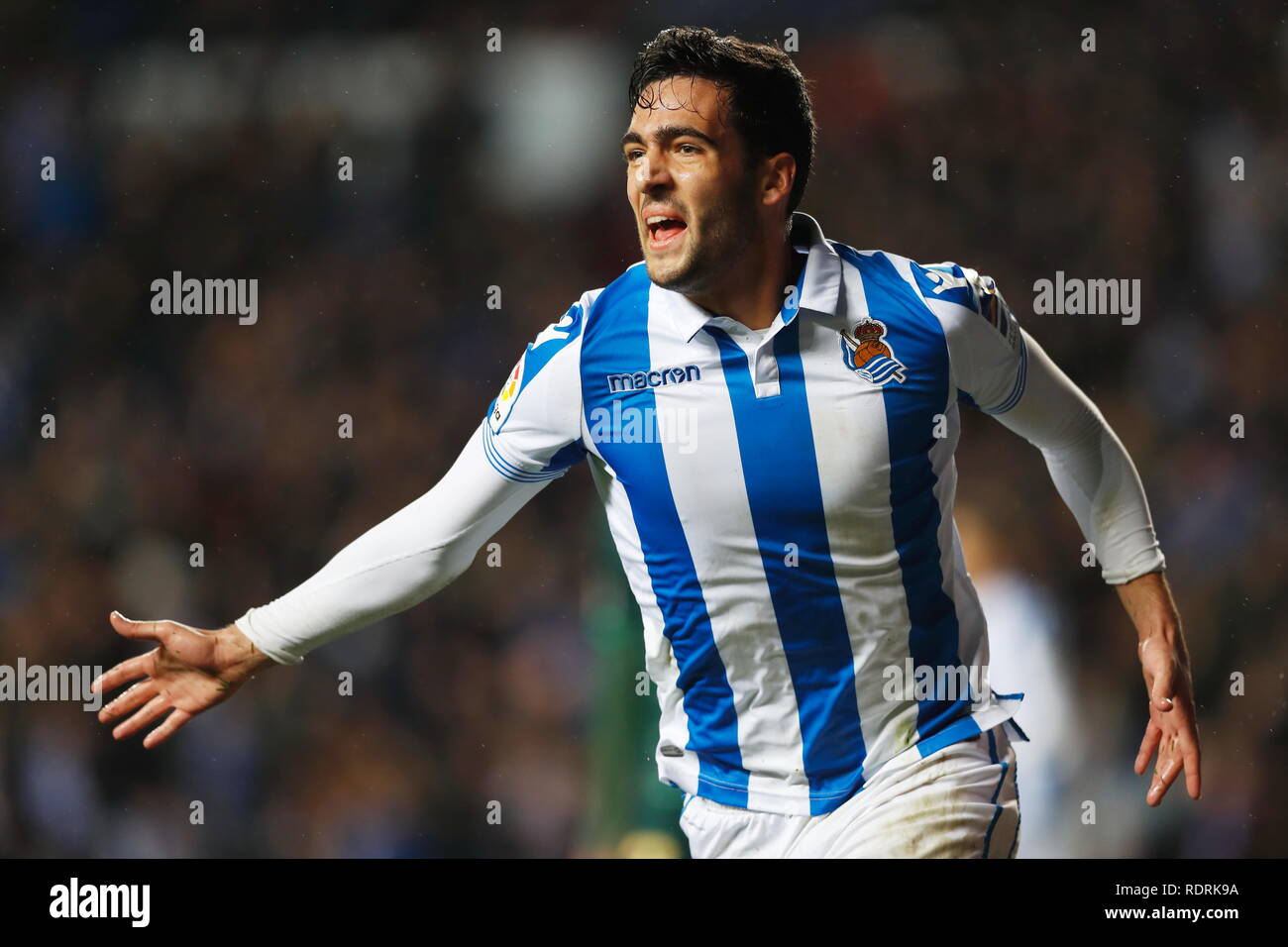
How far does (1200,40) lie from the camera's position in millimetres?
5801

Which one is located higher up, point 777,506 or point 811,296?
point 811,296

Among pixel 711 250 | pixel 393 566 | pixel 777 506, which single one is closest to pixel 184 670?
pixel 393 566

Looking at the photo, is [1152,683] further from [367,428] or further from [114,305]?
[114,305]

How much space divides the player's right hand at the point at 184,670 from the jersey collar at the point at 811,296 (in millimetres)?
1097

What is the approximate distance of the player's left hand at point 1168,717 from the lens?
2.85 metres

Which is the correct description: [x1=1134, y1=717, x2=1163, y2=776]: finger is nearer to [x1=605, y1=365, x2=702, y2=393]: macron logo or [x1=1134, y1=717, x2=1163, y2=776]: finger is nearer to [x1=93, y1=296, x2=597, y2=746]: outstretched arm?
[x1=605, y1=365, x2=702, y2=393]: macron logo

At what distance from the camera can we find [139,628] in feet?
9.39

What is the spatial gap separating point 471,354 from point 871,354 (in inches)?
133

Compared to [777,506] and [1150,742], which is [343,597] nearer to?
[777,506]

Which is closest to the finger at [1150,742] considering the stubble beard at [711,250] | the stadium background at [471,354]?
the stubble beard at [711,250]

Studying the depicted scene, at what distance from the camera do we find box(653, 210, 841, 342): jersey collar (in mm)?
2807

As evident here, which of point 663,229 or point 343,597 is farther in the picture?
point 343,597

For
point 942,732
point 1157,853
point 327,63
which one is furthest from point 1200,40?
point 942,732

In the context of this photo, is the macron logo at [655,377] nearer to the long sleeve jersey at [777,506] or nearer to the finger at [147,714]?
the long sleeve jersey at [777,506]
